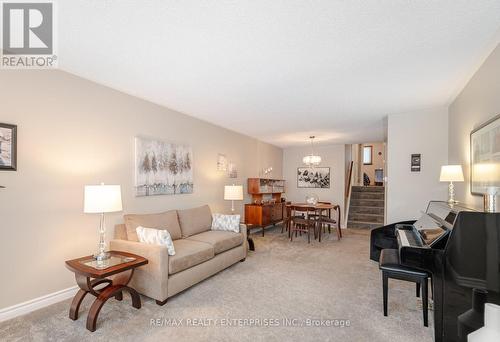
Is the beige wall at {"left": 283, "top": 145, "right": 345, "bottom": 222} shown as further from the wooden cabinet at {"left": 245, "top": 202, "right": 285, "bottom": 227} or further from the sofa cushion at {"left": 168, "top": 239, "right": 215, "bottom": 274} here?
the sofa cushion at {"left": 168, "top": 239, "right": 215, "bottom": 274}

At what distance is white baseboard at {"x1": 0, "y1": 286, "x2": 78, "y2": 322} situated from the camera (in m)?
2.24

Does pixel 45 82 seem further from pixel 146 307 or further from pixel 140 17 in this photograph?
pixel 146 307

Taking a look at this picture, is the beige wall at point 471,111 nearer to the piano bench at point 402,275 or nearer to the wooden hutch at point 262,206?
the piano bench at point 402,275

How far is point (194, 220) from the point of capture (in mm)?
3916

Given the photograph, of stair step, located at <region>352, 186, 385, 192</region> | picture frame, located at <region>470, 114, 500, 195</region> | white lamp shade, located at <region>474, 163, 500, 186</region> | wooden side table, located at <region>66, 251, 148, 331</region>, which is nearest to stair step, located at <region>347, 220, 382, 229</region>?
stair step, located at <region>352, 186, 385, 192</region>

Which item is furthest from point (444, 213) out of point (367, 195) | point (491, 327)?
point (367, 195)

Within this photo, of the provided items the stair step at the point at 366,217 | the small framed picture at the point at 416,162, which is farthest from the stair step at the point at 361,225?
the small framed picture at the point at 416,162

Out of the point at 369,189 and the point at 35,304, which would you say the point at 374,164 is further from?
the point at 35,304

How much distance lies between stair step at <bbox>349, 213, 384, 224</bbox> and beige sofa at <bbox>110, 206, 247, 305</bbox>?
4.42 metres

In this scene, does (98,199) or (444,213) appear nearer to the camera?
(98,199)

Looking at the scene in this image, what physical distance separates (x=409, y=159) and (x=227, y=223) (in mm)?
3166

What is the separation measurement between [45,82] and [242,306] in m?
3.05

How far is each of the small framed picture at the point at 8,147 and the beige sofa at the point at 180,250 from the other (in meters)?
1.22

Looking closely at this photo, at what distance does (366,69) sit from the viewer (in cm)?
254
